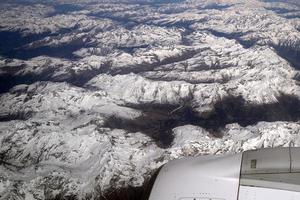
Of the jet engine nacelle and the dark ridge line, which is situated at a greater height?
the jet engine nacelle

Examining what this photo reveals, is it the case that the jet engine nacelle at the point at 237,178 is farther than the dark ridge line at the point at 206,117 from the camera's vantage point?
No

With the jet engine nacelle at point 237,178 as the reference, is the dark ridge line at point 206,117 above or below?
below

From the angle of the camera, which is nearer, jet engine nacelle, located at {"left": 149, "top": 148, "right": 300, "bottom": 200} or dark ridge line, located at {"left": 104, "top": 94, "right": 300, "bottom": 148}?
jet engine nacelle, located at {"left": 149, "top": 148, "right": 300, "bottom": 200}

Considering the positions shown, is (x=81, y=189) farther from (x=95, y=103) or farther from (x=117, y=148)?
(x=95, y=103)

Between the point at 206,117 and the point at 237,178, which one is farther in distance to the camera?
the point at 206,117

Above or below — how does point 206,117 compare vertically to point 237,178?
below

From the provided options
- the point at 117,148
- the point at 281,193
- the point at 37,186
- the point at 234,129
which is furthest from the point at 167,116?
the point at 281,193
